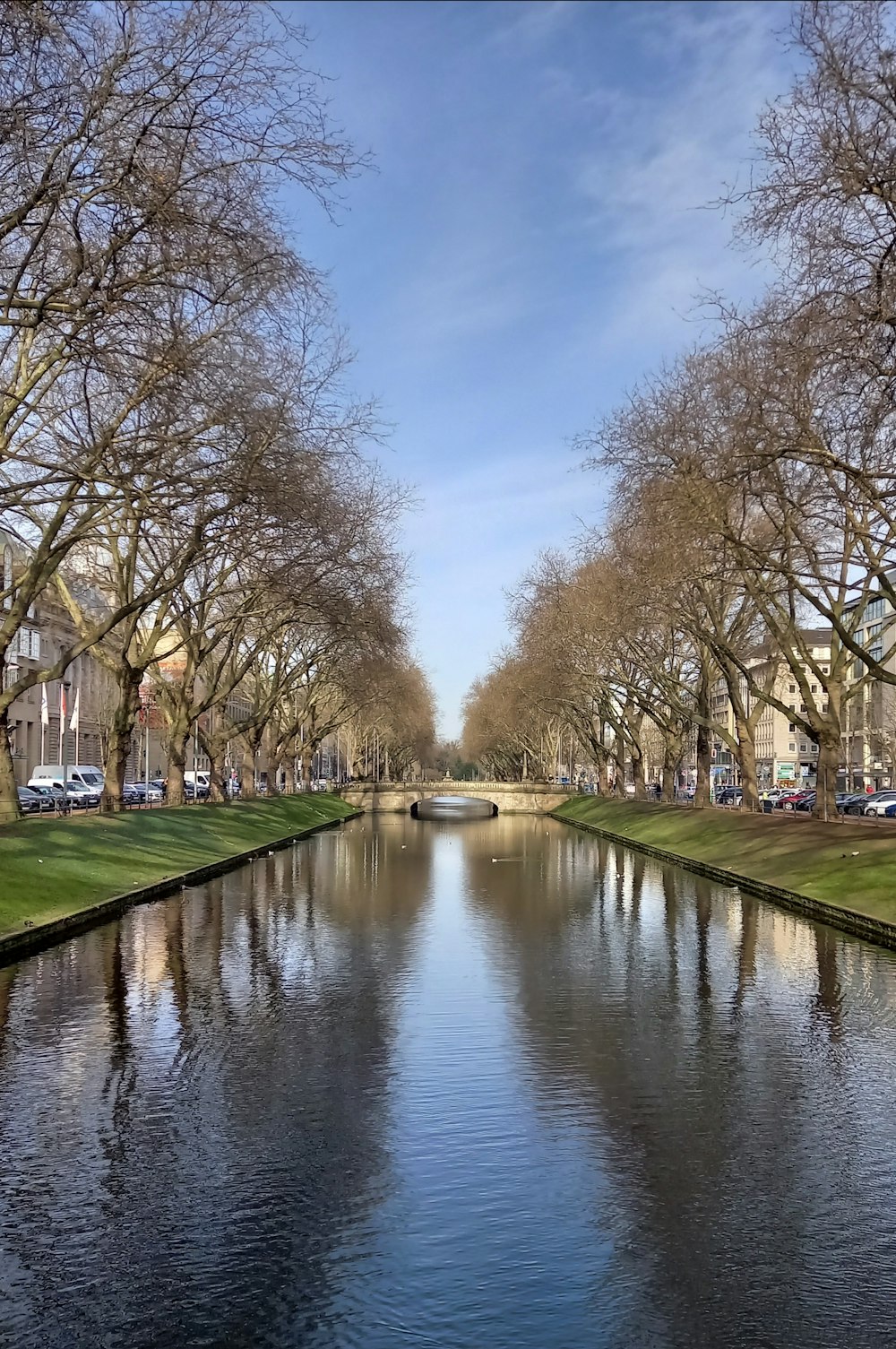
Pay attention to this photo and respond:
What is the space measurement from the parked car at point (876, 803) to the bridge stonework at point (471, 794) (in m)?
30.8

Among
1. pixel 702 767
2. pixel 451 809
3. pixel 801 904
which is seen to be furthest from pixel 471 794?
pixel 801 904

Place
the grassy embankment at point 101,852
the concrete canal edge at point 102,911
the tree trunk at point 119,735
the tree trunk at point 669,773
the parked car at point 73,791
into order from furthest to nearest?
the parked car at point 73,791, the tree trunk at point 669,773, the tree trunk at point 119,735, the grassy embankment at point 101,852, the concrete canal edge at point 102,911

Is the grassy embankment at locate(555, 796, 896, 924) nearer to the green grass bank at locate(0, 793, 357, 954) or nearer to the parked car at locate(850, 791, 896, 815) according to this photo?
the green grass bank at locate(0, 793, 357, 954)

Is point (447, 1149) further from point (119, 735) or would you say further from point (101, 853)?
point (119, 735)

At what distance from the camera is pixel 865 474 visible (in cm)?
2145

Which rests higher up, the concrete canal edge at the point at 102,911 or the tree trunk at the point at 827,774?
the tree trunk at the point at 827,774

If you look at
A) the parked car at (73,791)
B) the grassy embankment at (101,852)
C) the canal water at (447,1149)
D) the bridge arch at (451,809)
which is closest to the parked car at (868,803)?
the grassy embankment at (101,852)

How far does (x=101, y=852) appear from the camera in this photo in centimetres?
2864

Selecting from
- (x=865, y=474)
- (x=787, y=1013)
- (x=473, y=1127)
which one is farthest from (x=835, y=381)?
(x=473, y=1127)

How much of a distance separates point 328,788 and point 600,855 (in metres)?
68.3

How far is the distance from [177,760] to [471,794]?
195 ft

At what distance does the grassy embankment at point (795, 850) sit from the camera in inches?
916

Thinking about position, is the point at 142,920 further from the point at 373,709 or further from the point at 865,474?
the point at 373,709

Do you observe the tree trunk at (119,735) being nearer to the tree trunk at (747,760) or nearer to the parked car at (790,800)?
the tree trunk at (747,760)
